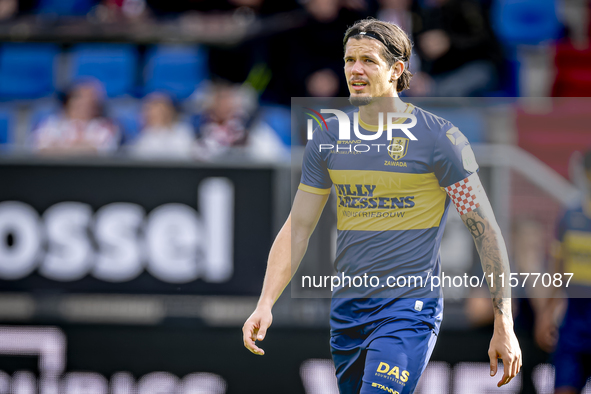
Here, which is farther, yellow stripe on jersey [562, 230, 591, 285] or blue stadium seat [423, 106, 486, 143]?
yellow stripe on jersey [562, 230, 591, 285]

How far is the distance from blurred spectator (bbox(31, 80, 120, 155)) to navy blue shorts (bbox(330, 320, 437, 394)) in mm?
4418

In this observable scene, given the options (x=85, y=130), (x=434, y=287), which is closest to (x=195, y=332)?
(x=85, y=130)

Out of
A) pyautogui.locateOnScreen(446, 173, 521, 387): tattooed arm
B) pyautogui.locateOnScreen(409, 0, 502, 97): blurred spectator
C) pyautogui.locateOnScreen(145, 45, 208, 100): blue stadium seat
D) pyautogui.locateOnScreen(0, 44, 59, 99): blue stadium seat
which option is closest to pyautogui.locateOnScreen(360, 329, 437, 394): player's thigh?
pyautogui.locateOnScreen(446, 173, 521, 387): tattooed arm

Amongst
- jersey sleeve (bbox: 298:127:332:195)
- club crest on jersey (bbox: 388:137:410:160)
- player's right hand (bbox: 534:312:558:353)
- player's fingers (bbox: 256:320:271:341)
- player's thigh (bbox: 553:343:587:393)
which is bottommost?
player's thigh (bbox: 553:343:587:393)

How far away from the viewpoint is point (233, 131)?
6.09 m

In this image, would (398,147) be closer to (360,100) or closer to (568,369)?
(360,100)

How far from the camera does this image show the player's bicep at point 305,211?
2.82 m

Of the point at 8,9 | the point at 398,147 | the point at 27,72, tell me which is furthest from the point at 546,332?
the point at 8,9

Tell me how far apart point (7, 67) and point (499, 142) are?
6.98 metres

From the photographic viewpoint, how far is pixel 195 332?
18.8ft

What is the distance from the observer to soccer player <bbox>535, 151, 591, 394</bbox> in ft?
15.0

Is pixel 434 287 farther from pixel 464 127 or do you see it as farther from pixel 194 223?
pixel 194 223

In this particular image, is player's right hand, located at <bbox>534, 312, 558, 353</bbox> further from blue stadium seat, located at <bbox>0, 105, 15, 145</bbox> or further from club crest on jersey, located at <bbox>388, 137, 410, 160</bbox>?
blue stadium seat, located at <bbox>0, 105, 15, 145</bbox>

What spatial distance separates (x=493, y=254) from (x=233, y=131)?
383 cm
